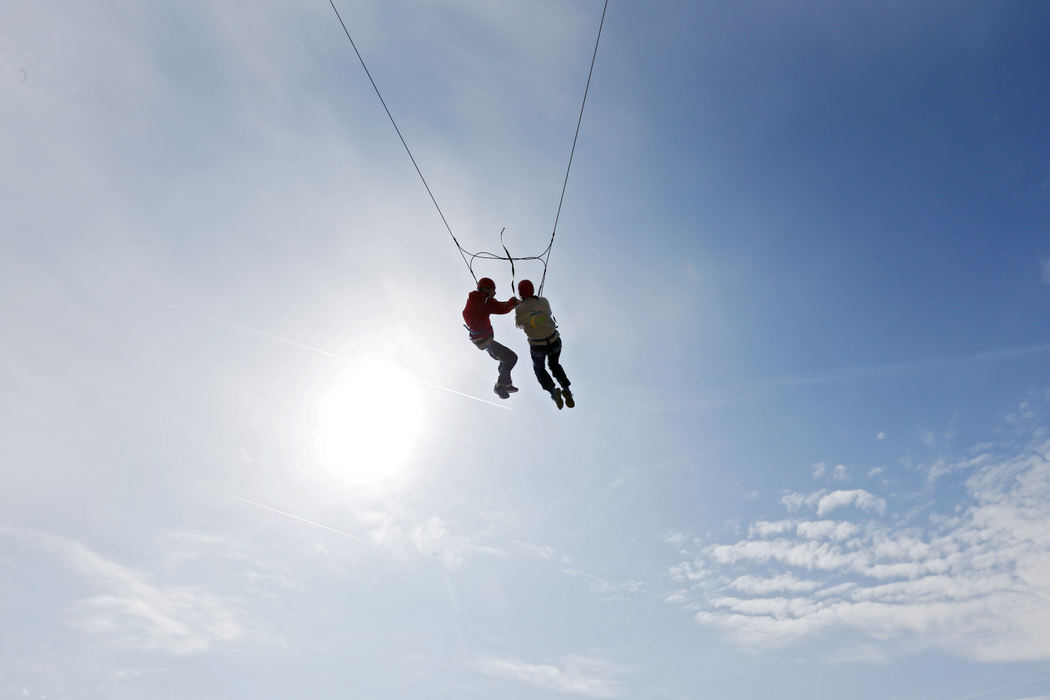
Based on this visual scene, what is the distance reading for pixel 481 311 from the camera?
1368cm

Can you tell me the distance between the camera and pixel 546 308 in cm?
1306

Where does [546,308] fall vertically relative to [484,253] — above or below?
below

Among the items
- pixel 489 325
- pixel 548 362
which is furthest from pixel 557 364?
pixel 489 325

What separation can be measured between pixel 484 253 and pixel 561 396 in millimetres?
4028

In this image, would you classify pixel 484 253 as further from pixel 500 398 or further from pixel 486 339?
pixel 500 398

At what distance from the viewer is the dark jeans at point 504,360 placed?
14367mm

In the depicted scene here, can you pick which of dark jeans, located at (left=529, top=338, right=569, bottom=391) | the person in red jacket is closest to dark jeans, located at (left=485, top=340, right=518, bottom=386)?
the person in red jacket

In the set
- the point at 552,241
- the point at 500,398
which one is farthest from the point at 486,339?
the point at 552,241

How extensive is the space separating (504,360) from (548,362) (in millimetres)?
1335

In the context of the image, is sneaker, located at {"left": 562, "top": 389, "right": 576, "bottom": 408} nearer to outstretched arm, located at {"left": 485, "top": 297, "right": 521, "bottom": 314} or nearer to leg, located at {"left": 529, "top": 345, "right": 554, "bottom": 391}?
leg, located at {"left": 529, "top": 345, "right": 554, "bottom": 391}

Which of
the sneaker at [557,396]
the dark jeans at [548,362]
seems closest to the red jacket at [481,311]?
the dark jeans at [548,362]

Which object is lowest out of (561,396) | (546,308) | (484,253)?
(561,396)

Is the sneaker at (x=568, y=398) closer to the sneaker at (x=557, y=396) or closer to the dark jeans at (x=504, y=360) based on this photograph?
the sneaker at (x=557, y=396)

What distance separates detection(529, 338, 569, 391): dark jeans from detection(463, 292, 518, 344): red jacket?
3.73 feet
